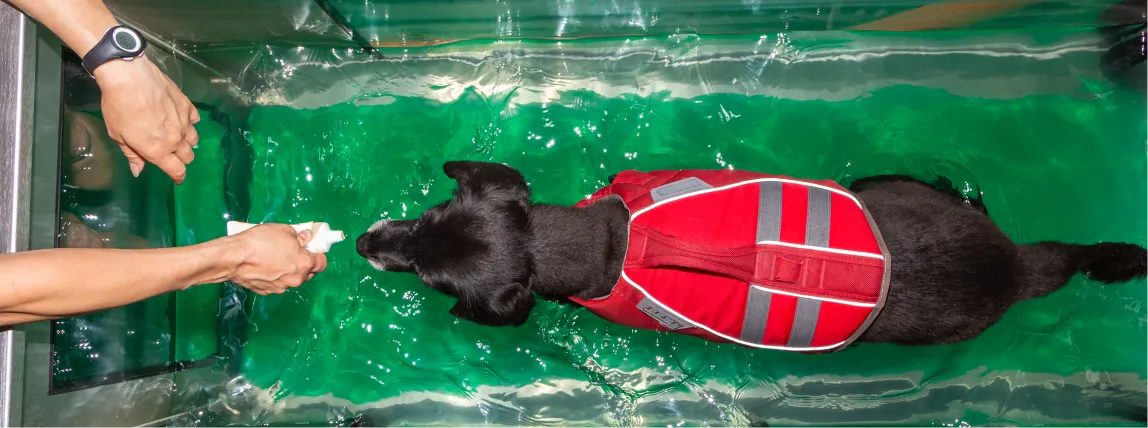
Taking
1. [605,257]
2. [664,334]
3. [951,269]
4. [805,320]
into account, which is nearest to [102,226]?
[605,257]

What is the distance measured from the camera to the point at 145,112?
7.52ft

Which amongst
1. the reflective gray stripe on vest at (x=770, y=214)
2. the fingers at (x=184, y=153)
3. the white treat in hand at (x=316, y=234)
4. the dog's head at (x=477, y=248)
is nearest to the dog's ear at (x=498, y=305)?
the dog's head at (x=477, y=248)

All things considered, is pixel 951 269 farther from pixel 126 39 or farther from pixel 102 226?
pixel 102 226

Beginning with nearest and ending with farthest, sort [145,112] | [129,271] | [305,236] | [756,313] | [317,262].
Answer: [129,271] → [145,112] → [756,313] → [317,262] → [305,236]

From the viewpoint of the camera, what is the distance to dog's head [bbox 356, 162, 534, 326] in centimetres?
251

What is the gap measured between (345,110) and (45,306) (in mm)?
2397

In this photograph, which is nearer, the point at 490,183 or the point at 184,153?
the point at 184,153

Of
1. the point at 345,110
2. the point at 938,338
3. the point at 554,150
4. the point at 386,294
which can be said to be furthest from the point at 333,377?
the point at 938,338

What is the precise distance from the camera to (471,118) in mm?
3928

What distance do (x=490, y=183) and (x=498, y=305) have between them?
53 centimetres

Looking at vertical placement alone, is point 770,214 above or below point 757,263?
above

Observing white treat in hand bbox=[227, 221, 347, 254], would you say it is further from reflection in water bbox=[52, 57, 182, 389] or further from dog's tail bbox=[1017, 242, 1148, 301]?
dog's tail bbox=[1017, 242, 1148, 301]

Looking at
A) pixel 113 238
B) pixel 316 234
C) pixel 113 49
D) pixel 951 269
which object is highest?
pixel 113 49

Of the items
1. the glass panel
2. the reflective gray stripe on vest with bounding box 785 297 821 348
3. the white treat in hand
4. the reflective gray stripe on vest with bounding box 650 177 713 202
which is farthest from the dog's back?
the glass panel
